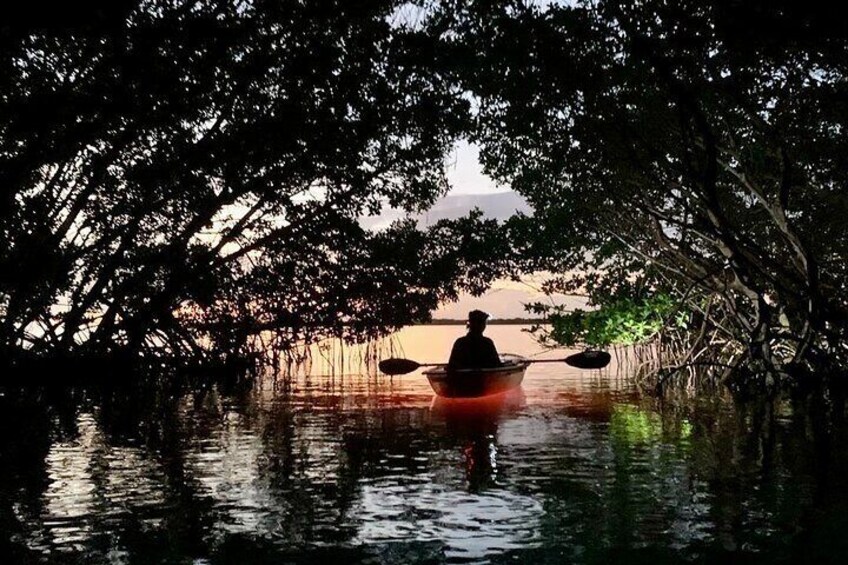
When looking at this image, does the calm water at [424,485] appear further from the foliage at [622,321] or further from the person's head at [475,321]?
the foliage at [622,321]

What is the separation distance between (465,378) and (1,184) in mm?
8251

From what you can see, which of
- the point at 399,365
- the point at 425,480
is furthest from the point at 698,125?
the point at 399,365

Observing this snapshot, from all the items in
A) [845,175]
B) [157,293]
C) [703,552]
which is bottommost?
[703,552]

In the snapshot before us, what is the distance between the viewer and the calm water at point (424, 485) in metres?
5.24

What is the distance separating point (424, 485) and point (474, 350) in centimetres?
826

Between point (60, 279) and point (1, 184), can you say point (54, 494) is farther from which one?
point (60, 279)

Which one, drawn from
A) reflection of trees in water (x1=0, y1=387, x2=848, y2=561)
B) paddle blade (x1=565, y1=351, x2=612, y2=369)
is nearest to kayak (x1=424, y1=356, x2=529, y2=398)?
paddle blade (x1=565, y1=351, x2=612, y2=369)

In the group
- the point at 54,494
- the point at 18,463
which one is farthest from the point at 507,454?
the point at 18,463

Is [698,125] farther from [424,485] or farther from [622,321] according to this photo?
[622,321]

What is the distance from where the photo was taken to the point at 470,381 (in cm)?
1491

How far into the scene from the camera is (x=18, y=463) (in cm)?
848

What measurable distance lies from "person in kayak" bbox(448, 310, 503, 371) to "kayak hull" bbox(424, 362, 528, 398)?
258 millimetres

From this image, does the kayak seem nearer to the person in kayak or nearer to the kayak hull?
the kayak hull

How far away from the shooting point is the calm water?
17.2 feet
